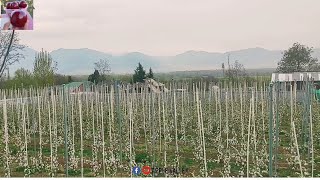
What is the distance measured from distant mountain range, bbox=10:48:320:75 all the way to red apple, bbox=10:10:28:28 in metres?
13.1

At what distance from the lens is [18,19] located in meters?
6.11

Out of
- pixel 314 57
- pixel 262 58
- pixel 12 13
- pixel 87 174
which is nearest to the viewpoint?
pixel 12 13

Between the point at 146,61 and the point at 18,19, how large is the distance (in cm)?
3093

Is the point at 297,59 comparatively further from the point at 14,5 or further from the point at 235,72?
the point at 14,5

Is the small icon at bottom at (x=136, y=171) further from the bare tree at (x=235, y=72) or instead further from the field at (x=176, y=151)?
the bare tree at (x=235, y=72)

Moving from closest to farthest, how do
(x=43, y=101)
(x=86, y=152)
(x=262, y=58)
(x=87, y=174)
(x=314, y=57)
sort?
1. (x=87, y=174)
2. (x=86, y=152)
3. (x=43, y=101)
4. (x=314, y=57)
5. (x=262, y=58)

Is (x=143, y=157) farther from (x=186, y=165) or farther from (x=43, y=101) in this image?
(x=43, y=101)

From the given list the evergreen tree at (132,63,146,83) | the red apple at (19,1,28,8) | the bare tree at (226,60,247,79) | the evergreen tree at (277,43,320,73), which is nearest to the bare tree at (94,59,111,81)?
the evergreen tree at (132,63,146,83)

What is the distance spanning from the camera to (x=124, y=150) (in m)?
7.67

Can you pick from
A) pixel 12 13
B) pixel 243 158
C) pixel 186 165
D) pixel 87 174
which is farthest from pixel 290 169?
pixel 12 13

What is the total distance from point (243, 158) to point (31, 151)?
405 centimetres

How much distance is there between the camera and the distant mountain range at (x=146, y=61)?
1081 inches

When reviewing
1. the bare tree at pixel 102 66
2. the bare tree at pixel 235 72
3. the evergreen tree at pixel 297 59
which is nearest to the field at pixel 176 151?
the bare tree at pixel 235 72

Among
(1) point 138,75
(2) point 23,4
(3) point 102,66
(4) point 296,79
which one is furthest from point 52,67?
(2) point 23,4
